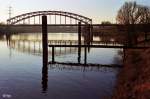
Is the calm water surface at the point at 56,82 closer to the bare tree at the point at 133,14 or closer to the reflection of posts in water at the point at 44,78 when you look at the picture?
the reflection of posts in water at the point at 44,78

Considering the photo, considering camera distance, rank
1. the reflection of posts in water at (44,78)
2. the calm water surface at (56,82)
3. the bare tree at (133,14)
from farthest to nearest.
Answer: the bare tree at (133,14)
the reflection of posts in water at (44,78)
the calm water surface at (56,82)

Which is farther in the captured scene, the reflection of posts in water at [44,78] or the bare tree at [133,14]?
the bare tree at [133,14]

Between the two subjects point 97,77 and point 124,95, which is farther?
point 97,77

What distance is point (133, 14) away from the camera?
9369cm

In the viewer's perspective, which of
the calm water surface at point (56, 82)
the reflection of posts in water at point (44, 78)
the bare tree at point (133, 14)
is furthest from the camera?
the bare tree at point (133, 14)

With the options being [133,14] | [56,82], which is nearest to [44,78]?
[56,82]

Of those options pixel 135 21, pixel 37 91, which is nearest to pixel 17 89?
pixel 37 91

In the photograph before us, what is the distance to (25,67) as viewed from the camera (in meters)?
35.1

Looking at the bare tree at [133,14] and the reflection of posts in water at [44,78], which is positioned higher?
the bare tree at [133,14]

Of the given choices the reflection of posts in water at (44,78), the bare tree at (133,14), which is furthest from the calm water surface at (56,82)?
the bare tree at (133,14)

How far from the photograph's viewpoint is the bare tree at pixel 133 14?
294 feet

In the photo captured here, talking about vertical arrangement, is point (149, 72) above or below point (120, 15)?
below

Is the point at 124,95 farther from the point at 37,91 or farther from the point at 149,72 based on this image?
the point at 37,91

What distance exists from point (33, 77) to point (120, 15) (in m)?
76.6
